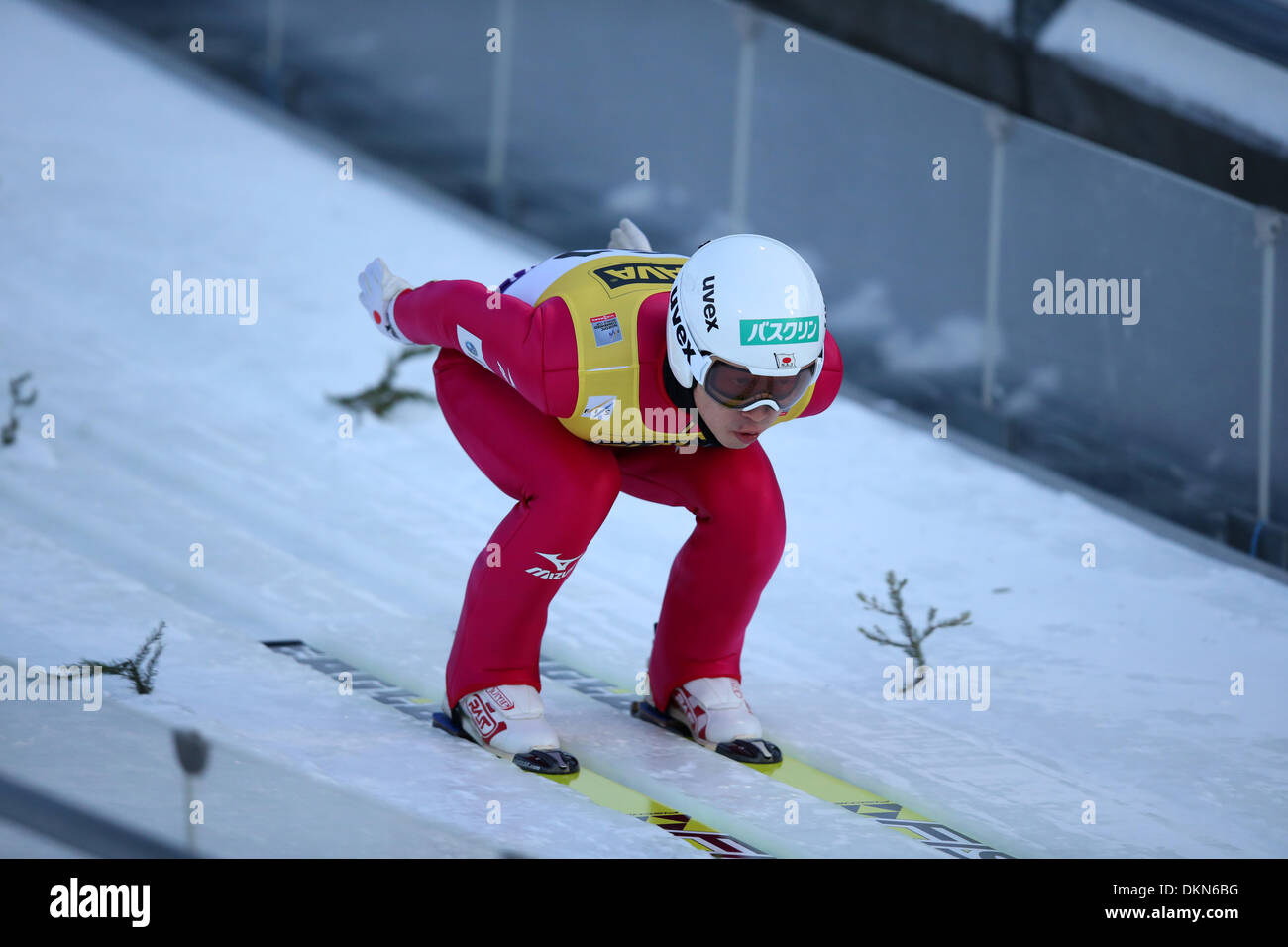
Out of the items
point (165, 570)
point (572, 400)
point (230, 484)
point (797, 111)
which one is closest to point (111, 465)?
point (230, 484)

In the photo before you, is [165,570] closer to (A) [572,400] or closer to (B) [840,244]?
(A) [572,400]

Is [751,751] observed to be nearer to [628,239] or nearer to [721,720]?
[721,720]

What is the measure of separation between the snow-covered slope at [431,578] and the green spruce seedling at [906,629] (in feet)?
0.22

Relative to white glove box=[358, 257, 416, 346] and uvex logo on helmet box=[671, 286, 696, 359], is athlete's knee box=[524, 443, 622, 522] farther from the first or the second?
white glove box=[358, 257, 416, 346]

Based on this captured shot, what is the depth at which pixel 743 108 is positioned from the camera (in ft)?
22.3

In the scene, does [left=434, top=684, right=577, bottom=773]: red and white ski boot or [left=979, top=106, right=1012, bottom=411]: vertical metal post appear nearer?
[left=434, top=684, right=577, bottom=773]: red and white ski boot

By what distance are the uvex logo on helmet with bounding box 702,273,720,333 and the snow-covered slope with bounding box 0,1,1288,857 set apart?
0.99 meters

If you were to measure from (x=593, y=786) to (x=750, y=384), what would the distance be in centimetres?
92

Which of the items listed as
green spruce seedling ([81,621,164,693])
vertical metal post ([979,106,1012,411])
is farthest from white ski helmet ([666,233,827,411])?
vertical metal post ([979,106,1012,411])

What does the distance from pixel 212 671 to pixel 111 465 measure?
4.85 feet

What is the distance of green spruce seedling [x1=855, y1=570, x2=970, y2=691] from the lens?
401 cm

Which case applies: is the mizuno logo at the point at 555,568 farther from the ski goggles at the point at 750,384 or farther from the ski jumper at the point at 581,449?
the ski goggles at the point at 750,384

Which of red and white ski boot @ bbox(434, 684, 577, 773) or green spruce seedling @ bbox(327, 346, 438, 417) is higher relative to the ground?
green spruce seedling @ bbox(327, 346, 438, 417)

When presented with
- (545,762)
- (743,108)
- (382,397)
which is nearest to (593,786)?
(545,762)
